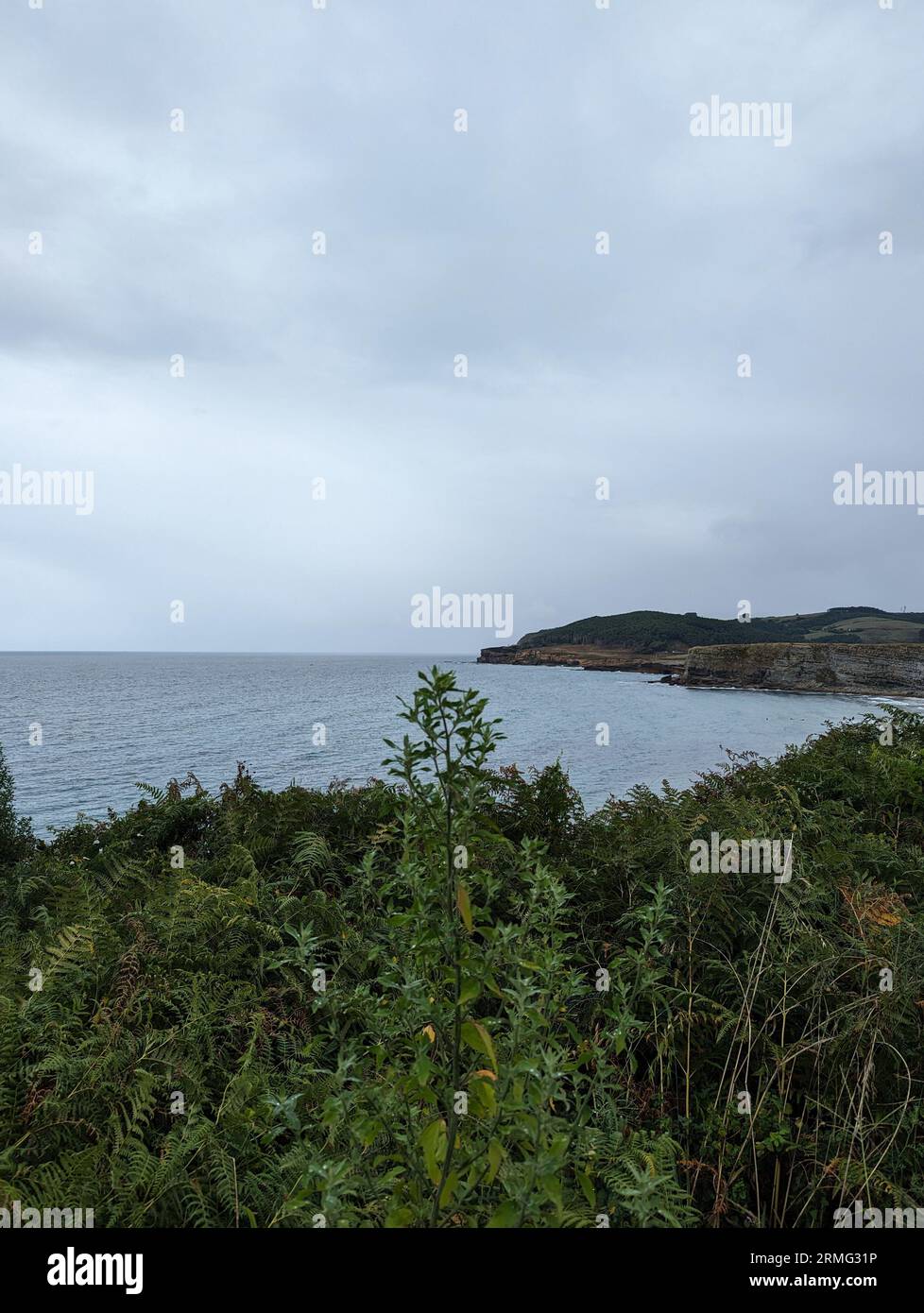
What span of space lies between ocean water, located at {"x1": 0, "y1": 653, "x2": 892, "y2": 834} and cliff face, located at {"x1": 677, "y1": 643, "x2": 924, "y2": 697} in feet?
21.1

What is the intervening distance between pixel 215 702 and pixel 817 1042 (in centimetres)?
7020

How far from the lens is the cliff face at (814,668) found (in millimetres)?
71062

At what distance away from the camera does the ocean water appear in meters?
25.0

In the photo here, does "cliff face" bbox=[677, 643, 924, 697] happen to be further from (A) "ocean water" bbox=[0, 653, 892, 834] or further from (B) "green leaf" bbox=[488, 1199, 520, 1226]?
(B) "green leaf" bbox=[488, 1199, 520, 1226]

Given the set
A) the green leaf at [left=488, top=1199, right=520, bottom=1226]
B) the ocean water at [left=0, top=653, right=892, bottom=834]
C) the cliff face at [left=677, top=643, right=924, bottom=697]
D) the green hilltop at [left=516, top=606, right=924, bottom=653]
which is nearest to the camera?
the green leaf at [left=488, top=1199, right=520, bottom=1226]

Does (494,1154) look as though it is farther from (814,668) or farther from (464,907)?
(814,668)

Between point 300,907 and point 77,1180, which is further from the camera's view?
point 300,907

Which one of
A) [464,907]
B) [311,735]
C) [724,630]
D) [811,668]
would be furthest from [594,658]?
[464,907]

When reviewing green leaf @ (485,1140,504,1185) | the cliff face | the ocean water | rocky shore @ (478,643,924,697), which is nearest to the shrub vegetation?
green leaf @ (485,1140,504,1185)

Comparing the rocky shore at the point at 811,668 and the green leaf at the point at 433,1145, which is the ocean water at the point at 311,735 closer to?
the rocky shore at the point at 811,668

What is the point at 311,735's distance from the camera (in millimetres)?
39594

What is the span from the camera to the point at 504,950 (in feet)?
6.40

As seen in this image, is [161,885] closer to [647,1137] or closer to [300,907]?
[300,907]
